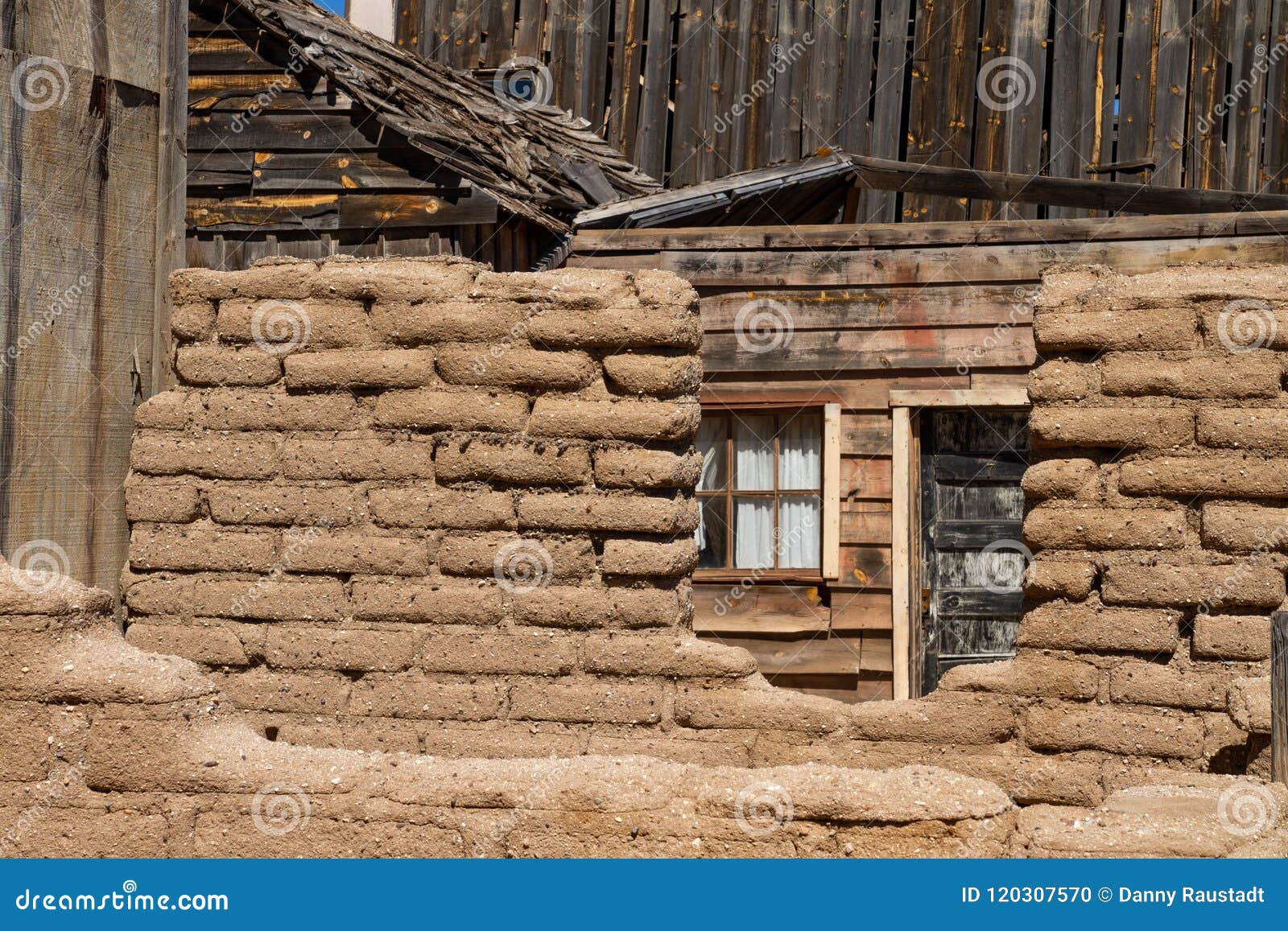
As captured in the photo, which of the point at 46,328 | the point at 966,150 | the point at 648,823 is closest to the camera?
the point at 648,823

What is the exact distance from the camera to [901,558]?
8.19 m

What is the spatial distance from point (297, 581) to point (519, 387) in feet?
3.36

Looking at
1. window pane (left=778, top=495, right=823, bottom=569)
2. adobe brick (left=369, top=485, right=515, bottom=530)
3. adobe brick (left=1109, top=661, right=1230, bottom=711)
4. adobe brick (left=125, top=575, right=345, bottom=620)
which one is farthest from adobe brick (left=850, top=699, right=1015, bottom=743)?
window pane (left=778, top=495, right=823, bottom=569)

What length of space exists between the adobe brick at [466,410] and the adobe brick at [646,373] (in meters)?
0.33

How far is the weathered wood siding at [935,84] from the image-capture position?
33.7 feet

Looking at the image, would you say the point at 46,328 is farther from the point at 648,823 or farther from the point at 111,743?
the point at 648,823

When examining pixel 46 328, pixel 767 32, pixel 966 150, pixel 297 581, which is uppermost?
pixel 767 32

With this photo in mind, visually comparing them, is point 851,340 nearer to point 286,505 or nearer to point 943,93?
point 943,93

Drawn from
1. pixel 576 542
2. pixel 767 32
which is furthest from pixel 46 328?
pixel 767 32

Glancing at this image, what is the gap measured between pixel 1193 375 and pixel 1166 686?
104 cm

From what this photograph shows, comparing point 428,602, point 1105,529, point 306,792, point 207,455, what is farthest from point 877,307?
point 306,792

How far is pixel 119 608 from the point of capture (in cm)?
484

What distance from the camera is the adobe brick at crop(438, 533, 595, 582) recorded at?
468 centimetres

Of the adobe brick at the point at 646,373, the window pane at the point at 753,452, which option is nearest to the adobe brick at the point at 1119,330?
the adobe brick at the point at 646,373
